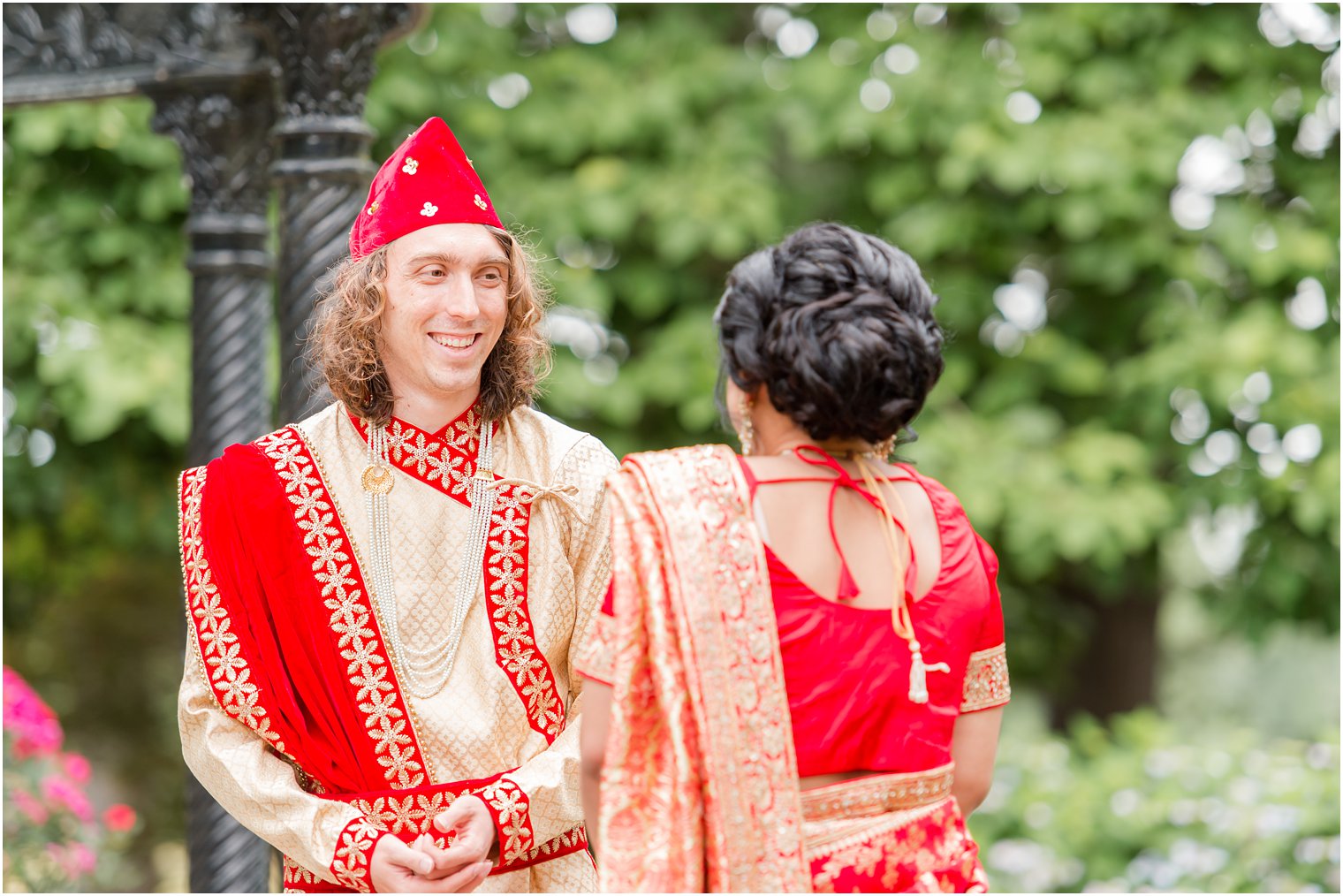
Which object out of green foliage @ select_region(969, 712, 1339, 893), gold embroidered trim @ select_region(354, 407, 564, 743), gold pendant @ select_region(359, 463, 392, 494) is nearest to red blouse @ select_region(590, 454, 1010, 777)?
gold embroidered trim @ select_region(354, 407, 564, 743)

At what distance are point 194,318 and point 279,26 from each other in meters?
0.94

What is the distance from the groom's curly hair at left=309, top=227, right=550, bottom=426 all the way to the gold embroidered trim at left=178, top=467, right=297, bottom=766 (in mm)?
319

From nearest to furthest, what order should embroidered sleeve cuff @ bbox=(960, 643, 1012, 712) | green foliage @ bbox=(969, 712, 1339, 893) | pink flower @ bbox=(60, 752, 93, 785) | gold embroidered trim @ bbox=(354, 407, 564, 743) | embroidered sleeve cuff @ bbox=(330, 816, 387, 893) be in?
embroidered sleeve cuff @ bbox=(960, 643, 1012, 712) → embroidered sleeve cuff @ bbox=(330, 816, 387, 893) → gold embroidered trim @ bbox=(354, 407, 564, 743) → pink flower @ bbox=(60, 752, 93, 785) → green foliage @ bbox=(969, 712, 1339, 893)

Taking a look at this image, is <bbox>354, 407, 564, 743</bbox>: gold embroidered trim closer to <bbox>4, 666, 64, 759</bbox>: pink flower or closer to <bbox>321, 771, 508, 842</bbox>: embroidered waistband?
<bbox>321, 771, 508, 842</bbox>: embroidered waistband

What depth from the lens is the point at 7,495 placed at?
17.2ft

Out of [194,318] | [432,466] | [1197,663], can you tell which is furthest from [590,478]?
[1197,663]

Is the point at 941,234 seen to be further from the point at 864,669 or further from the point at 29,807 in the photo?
the point at 864,669

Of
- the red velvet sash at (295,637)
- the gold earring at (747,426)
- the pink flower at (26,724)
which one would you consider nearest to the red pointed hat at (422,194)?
the red velvet sash at (295,637)

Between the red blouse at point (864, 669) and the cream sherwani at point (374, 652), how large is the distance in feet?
1.67

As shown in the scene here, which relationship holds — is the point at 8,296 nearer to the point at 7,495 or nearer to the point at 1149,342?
the point at 7,495

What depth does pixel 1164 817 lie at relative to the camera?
5.13 meters

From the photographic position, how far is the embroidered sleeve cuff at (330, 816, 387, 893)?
210 cm

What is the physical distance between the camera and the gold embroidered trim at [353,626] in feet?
7.11

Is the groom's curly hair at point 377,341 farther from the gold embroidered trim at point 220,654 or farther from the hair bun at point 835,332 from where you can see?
the hair bun at point 835,332
